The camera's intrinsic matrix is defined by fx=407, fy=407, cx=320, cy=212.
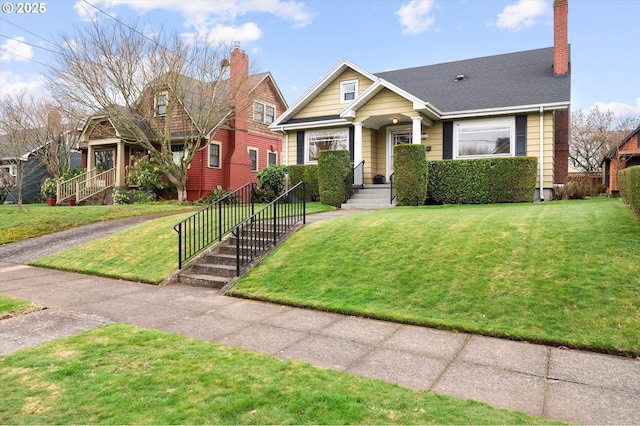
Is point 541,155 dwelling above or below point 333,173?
above

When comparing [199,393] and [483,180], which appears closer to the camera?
[199,393]

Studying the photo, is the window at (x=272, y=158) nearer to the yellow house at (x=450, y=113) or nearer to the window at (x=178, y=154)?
the window at (x=178, y=154)

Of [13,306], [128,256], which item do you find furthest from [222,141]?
[13,306]

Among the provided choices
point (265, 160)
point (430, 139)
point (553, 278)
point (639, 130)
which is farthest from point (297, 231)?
point (639, 130)

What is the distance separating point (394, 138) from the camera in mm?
17047

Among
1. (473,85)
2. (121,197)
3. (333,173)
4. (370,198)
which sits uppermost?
(473,85)

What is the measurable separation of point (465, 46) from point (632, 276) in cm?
1916

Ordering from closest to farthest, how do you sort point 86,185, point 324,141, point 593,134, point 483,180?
point 483,180 → point 324,141 → point 86,185 → point 593,134

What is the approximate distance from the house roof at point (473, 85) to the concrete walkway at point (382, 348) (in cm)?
1087

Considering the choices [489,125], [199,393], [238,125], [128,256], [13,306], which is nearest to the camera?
[199,393]

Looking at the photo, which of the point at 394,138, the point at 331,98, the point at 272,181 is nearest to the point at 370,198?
the point at 394,138

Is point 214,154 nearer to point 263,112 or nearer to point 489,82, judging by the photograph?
point 263,112

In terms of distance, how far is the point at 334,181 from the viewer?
14.6 meters

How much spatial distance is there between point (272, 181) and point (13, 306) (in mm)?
12616
